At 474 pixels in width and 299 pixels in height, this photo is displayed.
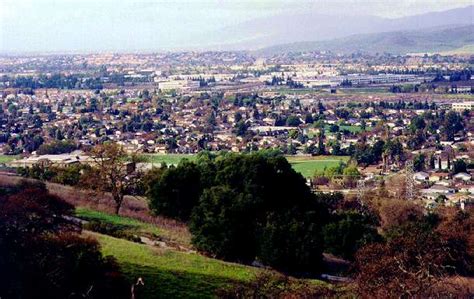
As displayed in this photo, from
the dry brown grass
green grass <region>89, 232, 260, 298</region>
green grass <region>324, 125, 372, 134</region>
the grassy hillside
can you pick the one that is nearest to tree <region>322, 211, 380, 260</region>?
green grass <region>89, 232, 260, 298</region>

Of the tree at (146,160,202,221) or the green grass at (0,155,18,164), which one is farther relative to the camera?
the green grass at (0,155,18,164)

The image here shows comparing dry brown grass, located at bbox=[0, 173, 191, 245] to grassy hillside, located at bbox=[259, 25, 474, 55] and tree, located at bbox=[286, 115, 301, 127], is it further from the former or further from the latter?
grassy hillside, located at bbox=[259, 25, 474, 55]

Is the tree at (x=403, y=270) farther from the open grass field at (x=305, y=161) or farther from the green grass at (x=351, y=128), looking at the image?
the green grass at (x=351, y=128)

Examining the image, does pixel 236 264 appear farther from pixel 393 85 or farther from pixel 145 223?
pixel 393 85

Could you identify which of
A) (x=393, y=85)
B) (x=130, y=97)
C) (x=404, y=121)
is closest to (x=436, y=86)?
(x=393, y=85)

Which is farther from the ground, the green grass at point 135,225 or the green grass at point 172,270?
the green grass at point 172,270

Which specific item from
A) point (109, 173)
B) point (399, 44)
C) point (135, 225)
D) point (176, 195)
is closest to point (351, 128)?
point (109, 173)

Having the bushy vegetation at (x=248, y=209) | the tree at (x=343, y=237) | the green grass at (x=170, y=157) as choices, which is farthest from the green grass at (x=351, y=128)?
the tree at (x=343, y=237)
